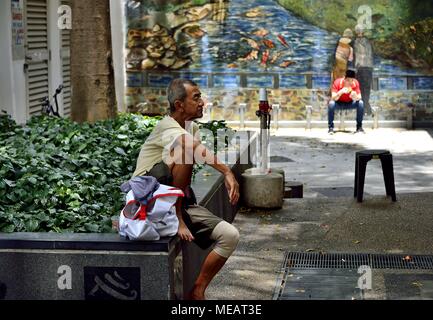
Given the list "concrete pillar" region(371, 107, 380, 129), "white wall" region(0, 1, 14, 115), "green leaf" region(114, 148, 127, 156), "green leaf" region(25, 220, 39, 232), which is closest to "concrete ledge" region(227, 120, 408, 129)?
"concrete pillar" region(371, 107, 380, 129)

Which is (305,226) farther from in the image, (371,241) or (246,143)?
(246,143)

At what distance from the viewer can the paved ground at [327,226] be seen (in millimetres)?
8195

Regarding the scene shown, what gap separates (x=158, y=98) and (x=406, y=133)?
5.70m

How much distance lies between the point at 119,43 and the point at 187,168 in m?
16.0

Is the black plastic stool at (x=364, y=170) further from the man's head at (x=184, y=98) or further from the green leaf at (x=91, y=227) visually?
the green leaf at (x=91, y=227)

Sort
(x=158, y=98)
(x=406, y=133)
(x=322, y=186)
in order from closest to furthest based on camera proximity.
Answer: (x=322, y=186) < (x=406, y=133) < (x=158, y=98)

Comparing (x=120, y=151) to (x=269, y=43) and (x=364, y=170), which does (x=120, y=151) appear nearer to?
(x=364, y=170)

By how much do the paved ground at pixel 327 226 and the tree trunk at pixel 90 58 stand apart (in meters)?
2.60

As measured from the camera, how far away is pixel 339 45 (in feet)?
70.9

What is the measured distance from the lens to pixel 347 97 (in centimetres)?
2094

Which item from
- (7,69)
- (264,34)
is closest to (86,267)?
(7,69)

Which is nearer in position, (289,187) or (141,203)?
(141,203)

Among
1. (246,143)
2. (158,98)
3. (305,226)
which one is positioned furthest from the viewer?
(158,98)
